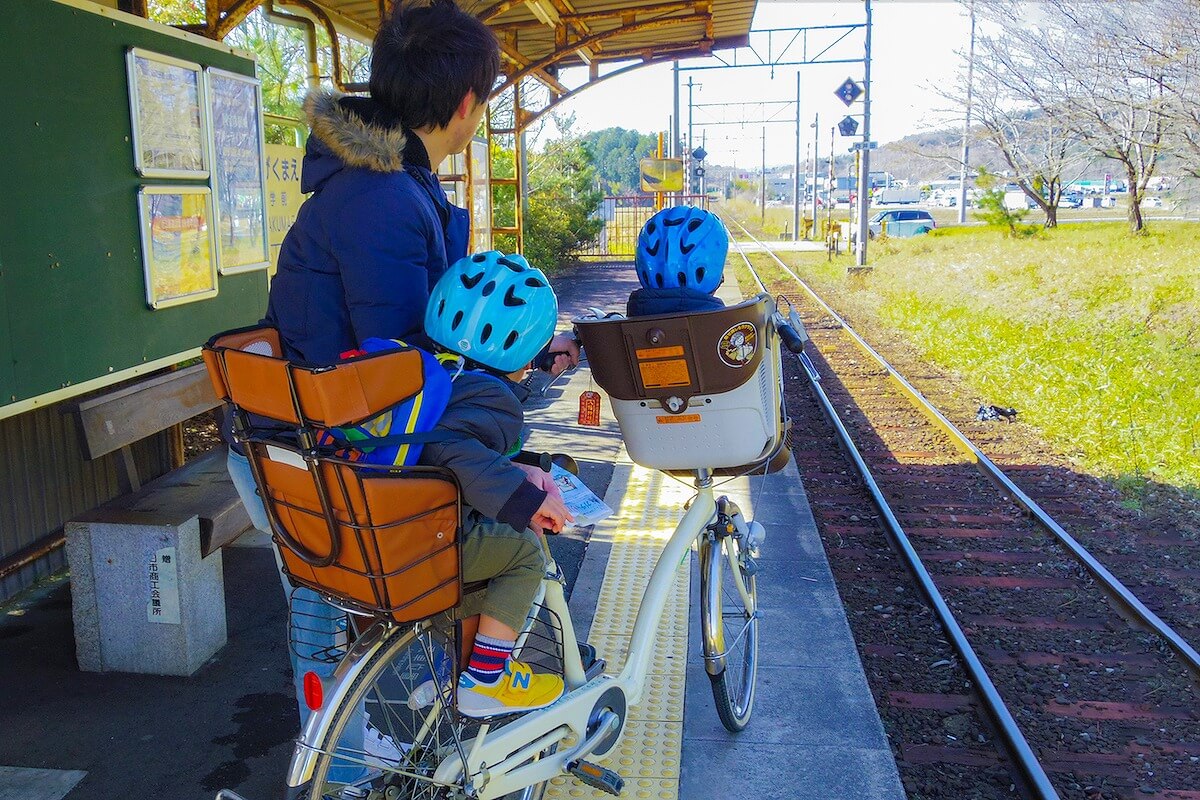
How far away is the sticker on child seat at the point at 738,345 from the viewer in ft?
10.6

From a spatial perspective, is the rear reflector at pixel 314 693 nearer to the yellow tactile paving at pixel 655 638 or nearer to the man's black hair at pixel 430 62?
the yellow tactile paving at pixel 655 638

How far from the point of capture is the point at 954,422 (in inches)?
415

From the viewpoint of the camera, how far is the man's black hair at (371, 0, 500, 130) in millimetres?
2605

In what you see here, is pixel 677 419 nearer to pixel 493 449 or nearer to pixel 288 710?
pixel 493 449

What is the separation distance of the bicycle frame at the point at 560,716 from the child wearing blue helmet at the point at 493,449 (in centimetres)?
13

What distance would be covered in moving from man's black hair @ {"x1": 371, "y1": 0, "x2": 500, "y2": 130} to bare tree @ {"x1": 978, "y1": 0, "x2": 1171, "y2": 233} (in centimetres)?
2083

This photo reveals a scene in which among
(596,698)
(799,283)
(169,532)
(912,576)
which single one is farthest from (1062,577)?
(799,283)

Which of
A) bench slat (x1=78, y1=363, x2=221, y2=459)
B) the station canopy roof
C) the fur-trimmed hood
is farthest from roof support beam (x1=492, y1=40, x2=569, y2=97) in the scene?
the fur-trimmed hood

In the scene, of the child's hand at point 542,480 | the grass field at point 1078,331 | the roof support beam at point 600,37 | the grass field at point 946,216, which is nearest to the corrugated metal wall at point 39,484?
the child's hand at point 542,480

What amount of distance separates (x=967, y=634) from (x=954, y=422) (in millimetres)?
5252

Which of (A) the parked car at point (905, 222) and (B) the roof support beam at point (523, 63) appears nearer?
(B) the roof support beam at point (523, 63)

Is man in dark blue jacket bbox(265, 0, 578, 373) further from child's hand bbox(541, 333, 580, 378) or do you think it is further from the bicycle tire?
the bicycle tire

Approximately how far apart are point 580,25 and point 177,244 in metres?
6.57

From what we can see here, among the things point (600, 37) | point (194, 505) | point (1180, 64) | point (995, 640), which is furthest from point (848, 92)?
point (194, 505)
